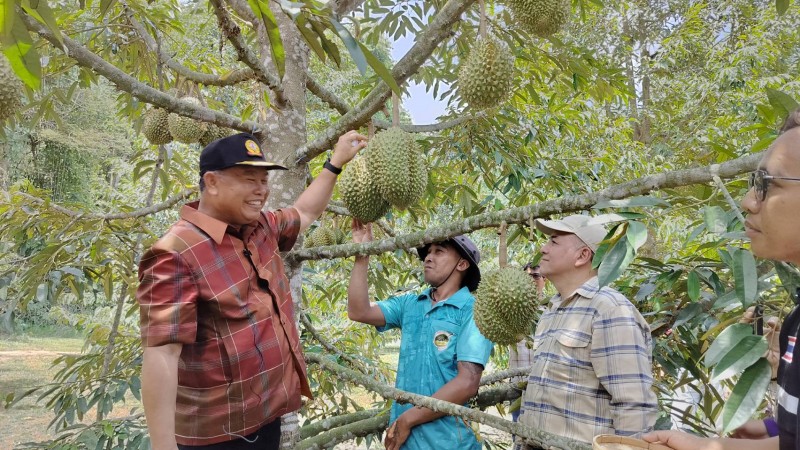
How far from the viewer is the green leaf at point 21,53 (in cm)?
79

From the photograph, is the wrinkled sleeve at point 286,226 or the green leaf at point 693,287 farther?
the wrinkled sleeve at point 286,226

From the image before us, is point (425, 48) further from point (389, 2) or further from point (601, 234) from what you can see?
point (389, 2)

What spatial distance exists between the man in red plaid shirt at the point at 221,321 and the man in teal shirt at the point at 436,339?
495mm

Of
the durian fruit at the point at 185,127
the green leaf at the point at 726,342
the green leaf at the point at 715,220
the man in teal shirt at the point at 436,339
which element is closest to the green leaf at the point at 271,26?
the green leaf at the point at 715,220

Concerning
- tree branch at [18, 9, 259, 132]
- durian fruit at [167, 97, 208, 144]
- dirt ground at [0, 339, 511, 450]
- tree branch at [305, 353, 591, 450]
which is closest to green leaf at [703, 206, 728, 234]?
tree branch at [305, 353, 591, 450]

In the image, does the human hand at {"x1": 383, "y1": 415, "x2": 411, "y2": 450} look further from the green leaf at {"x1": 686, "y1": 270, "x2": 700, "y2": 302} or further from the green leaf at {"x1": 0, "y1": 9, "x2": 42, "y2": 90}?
the green leaf at {"x1": 0, "y1": 9, "x2": 42, "y2": 90}

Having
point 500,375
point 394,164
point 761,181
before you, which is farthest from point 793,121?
point 500,375

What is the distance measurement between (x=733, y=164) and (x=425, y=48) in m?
0.84

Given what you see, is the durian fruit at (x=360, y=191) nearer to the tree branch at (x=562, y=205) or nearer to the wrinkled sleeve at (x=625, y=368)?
the tree branch at (x=562, y=205)

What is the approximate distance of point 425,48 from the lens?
149 cm

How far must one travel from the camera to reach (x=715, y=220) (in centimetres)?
93

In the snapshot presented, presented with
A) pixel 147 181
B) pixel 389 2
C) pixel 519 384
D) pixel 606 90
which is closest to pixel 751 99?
pixel 606 90

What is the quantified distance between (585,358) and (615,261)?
0.96 meters

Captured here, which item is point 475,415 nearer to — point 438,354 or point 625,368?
point 625,368
